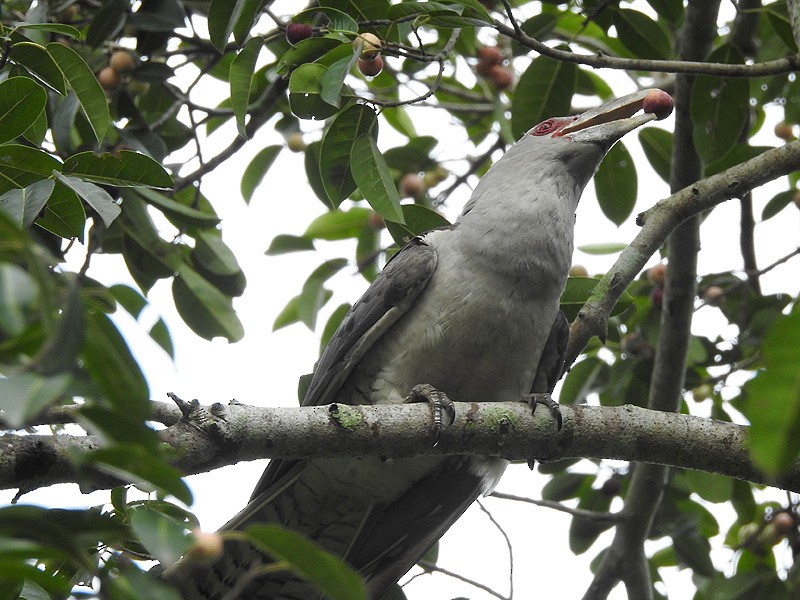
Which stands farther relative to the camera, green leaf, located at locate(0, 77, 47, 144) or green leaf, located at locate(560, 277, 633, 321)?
green leaf, located at locate(560, 277, 633, 321)

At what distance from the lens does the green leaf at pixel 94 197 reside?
7.91 feet

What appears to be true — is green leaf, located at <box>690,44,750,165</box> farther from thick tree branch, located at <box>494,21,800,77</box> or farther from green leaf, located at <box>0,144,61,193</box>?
green leaf, located at <box>0,144,61,193</box>

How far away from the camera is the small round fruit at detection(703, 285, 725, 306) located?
4711 millimetres

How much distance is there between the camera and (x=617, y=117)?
4.16 metres

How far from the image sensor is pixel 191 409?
8.20ft

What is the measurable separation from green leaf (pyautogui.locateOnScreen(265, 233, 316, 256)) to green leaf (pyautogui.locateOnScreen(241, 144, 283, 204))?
346 millimetres

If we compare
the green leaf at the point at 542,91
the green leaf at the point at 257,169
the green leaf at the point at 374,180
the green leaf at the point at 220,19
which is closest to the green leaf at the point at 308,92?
the green leaf at the point at 374,180

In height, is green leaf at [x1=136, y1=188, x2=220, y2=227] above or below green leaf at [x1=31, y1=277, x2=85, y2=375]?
above

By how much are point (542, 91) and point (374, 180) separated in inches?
51.8

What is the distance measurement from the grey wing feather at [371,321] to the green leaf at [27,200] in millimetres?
1578

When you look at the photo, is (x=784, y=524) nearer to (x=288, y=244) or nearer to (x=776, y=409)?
(x=288, y=244)

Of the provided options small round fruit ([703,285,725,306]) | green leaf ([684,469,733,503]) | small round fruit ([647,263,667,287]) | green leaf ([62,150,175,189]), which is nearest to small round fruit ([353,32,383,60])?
green leaf ([62,150,175,189])

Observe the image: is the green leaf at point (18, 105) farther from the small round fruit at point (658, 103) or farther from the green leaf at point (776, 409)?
the small round fruit at point (658, 103)

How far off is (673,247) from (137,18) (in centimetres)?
253
